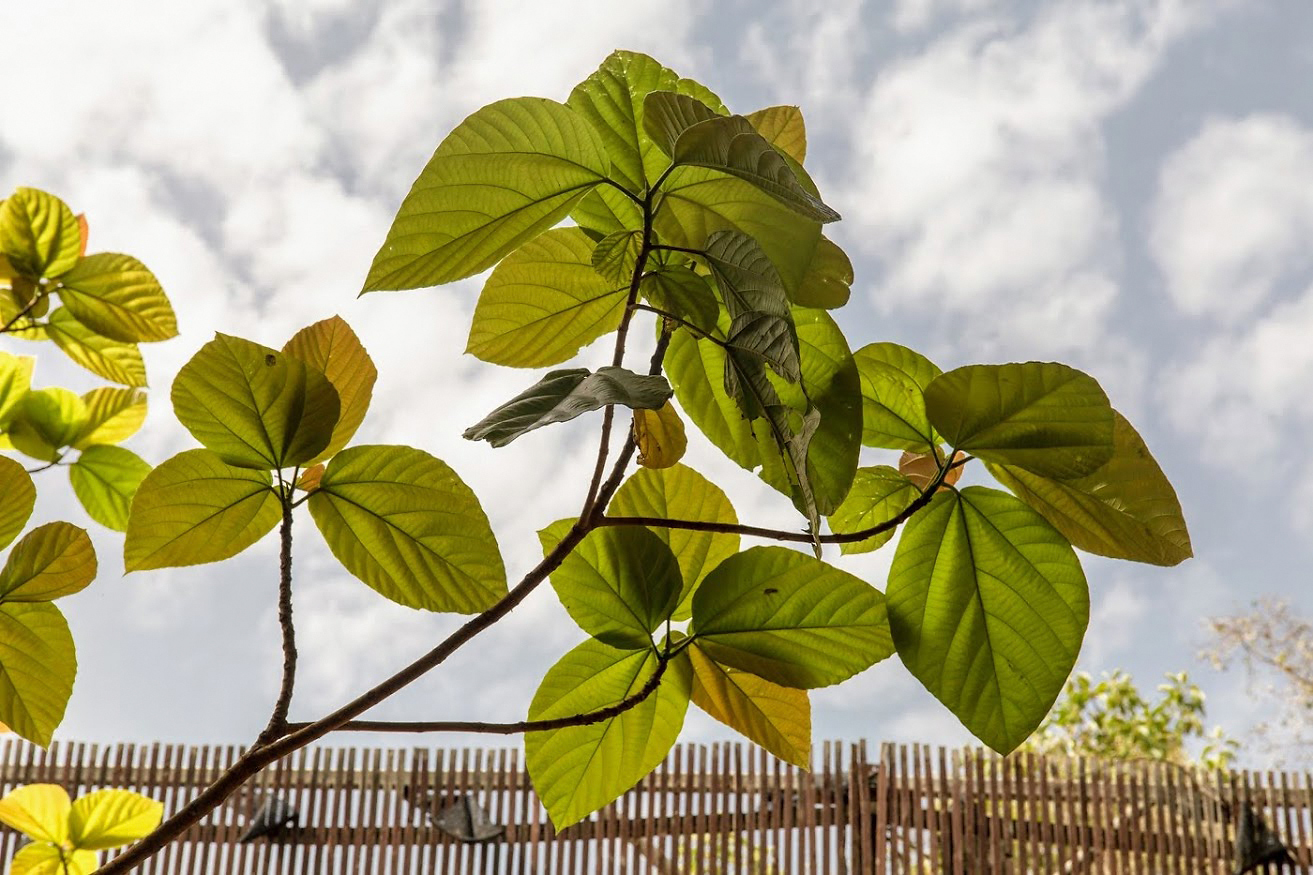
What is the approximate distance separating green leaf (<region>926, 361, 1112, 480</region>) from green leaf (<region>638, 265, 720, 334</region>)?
6cm

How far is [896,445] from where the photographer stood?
0.30m

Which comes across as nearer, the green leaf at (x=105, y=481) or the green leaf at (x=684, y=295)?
the green leaf at (x=684, y=295)

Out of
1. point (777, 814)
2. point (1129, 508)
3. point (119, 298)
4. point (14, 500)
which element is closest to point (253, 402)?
point (14, 500)

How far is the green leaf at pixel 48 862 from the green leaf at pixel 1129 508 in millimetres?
422

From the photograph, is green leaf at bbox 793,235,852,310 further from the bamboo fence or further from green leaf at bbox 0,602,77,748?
the bamboo fence

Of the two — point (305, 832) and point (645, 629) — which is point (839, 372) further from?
point (305, 832)

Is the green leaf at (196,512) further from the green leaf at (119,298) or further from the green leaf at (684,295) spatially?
the green leaf at (119,298)

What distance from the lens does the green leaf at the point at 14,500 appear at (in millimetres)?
323

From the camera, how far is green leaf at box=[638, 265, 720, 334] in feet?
0.84

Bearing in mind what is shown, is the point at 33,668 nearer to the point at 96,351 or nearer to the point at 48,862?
the point at 48,862

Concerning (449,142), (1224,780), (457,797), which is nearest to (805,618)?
(449,142)

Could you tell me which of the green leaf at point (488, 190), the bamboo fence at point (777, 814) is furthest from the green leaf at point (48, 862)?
the bamboo fence at point (777, 814)

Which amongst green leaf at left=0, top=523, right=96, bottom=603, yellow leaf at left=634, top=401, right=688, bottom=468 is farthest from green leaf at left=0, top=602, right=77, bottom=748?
yellow leaf at left=634, top=401, right=688, bottom=468

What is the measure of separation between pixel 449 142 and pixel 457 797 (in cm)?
470
